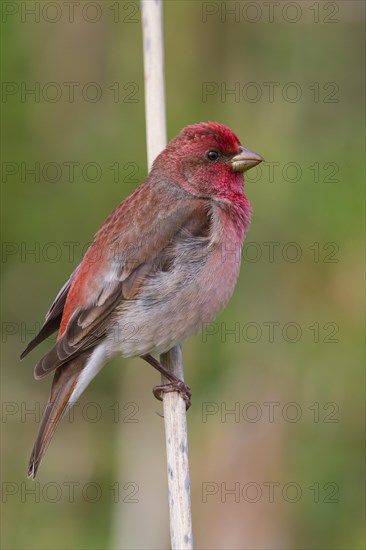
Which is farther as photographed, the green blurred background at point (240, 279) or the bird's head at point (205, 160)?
the green blurred background at point (240, 279)

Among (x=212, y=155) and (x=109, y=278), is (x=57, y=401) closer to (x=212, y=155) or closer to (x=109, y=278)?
(x=109, y=278)

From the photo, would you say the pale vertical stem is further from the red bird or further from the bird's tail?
the bird's tail

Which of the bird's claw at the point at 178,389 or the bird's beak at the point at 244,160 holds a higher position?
the bird's beak at the point at 244,160

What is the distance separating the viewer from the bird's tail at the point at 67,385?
5.40m

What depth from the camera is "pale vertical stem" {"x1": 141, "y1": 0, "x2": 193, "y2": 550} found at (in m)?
4.84

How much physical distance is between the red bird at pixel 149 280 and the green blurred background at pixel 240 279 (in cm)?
84

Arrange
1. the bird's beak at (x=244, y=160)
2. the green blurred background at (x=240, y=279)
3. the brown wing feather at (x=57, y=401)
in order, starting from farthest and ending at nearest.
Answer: the green blurred background at (x=240, y=279)
the bird's beak at (x=244, y=160)
the brown wing feather at (x=57, y=401)

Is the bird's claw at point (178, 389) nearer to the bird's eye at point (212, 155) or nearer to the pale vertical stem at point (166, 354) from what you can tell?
the pale vertical stem at point (166, 354)

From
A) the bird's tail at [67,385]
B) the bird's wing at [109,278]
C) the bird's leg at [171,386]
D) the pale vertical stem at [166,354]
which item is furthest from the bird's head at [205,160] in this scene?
Answer: the bird's tail at [67,385]

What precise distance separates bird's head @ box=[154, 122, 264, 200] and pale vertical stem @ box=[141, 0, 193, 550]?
0.39ft

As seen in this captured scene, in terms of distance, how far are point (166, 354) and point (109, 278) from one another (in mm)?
699

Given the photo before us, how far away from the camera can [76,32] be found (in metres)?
7.26

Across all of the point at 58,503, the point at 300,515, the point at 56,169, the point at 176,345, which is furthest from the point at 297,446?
the point at 56,169

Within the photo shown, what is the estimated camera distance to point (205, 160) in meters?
5.89
